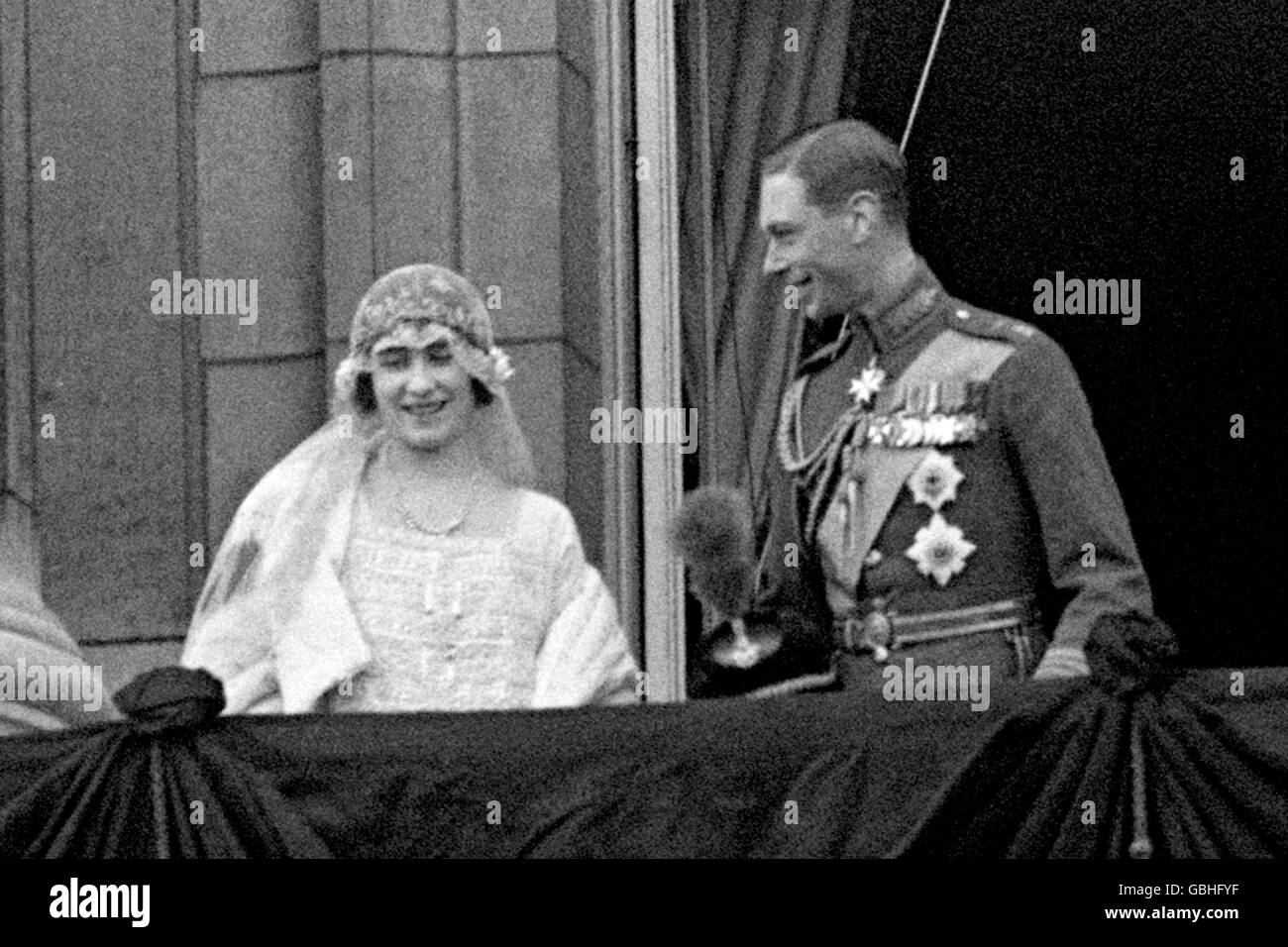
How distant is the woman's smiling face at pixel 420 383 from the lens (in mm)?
9625

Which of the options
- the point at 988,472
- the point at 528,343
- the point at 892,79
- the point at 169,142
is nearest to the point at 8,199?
the point at 169,142

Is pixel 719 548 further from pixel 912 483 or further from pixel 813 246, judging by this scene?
pixel 813 246

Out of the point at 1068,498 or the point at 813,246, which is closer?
the point at 1068,498

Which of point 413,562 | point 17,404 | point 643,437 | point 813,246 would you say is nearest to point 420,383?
point 413,562

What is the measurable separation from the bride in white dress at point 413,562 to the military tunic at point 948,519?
0.37 metres

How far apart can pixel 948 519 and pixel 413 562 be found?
107 cm

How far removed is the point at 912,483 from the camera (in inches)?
374

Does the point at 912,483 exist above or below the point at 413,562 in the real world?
above

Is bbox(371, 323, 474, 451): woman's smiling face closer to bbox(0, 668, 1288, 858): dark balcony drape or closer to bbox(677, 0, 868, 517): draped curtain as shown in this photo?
bbox(0, 668, 1288, 858): dark balcony drape

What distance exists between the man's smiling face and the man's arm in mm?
387

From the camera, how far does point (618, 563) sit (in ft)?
35.8

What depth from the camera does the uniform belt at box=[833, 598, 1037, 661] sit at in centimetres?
934
